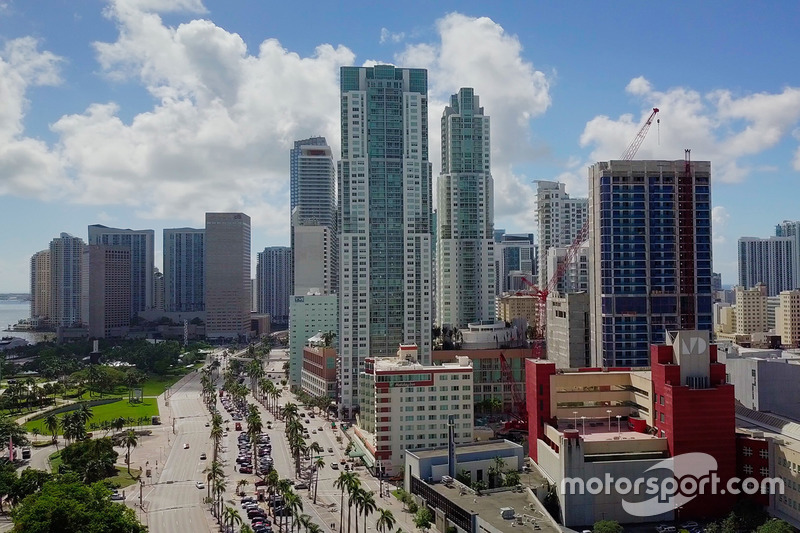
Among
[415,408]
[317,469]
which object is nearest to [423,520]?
[415,408]

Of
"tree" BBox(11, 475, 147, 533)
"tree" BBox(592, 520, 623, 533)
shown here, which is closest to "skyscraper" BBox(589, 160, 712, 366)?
"tree" BBox(592, 520, 623, 533)

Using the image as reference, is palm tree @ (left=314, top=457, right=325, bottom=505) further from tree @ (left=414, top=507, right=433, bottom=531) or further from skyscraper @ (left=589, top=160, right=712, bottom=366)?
skyscraper @ (left=589, top=160, right=712, bottom=366)

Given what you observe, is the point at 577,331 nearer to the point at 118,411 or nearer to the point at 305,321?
the point at 305,321

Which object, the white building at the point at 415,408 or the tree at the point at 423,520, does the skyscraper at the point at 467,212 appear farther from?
the tree at the point at 423,520

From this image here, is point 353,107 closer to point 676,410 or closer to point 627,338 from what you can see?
point 627,338

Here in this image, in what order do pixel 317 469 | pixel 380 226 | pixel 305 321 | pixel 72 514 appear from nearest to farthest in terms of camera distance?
1. pixel 72 514
2. pixel 317 469
3. pixel 380 226
4. pixel 305 321

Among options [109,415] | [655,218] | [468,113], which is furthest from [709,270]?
[109,415]
